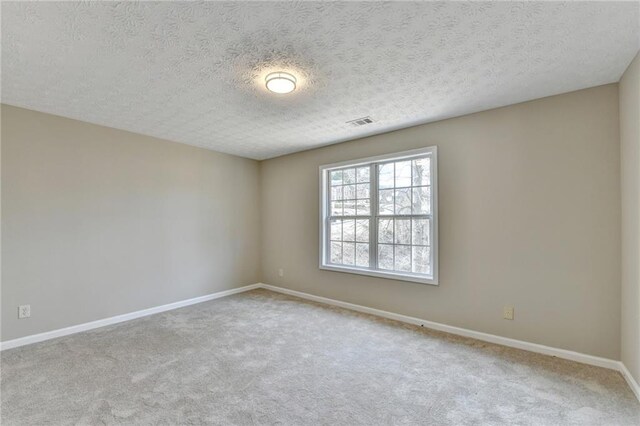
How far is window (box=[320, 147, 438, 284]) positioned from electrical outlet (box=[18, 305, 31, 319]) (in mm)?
3433

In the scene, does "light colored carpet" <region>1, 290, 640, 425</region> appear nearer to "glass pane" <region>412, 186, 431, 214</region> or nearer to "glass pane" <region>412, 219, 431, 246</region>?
"glass pane" <region>412, 219, 431, 246</region>

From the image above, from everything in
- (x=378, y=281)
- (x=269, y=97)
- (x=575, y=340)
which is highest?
(x=269, y=97)

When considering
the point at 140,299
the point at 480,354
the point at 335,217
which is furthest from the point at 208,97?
the point at 480,354

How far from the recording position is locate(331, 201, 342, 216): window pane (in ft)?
14.7

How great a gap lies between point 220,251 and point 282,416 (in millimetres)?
3371

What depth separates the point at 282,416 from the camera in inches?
73.3

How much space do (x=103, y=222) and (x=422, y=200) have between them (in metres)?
3.98

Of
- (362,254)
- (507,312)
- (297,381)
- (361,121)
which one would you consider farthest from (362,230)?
(297,381)

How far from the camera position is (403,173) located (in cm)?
378

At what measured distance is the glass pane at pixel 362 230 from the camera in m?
4.15

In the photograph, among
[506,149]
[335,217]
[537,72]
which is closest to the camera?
[537,72]

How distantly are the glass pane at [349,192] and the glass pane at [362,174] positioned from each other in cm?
16

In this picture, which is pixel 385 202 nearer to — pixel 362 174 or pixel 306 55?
pixel 362 174

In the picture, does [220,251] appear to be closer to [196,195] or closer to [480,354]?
[196,195]
